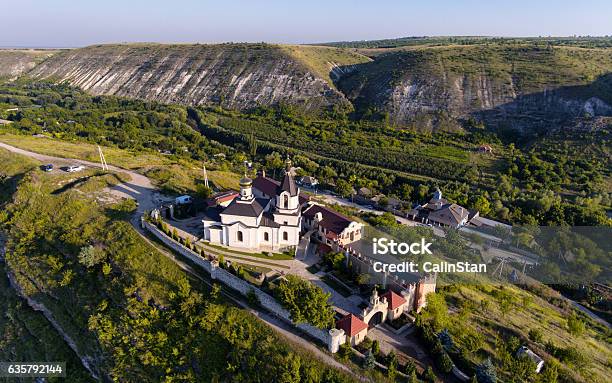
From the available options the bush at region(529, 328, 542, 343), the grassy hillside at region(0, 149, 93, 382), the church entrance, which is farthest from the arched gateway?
the grassy hillside at region(0, 149, 93, 382)

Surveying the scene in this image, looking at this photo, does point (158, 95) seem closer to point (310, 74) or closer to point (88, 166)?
point (310, 74)

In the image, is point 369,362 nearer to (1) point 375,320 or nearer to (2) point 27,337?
(1) point 375,320

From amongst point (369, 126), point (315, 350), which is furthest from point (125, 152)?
point (315, 350)

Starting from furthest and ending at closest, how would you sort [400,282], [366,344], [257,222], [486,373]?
[257,222] → [400,282] → [366,344] → [486,373]

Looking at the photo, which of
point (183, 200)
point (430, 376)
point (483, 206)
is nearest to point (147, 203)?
point (183, 200)

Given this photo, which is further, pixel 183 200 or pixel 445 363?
pixel 183 200

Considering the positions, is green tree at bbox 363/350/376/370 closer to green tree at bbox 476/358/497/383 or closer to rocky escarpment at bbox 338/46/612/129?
green tree at bbox 476/358/497/383
